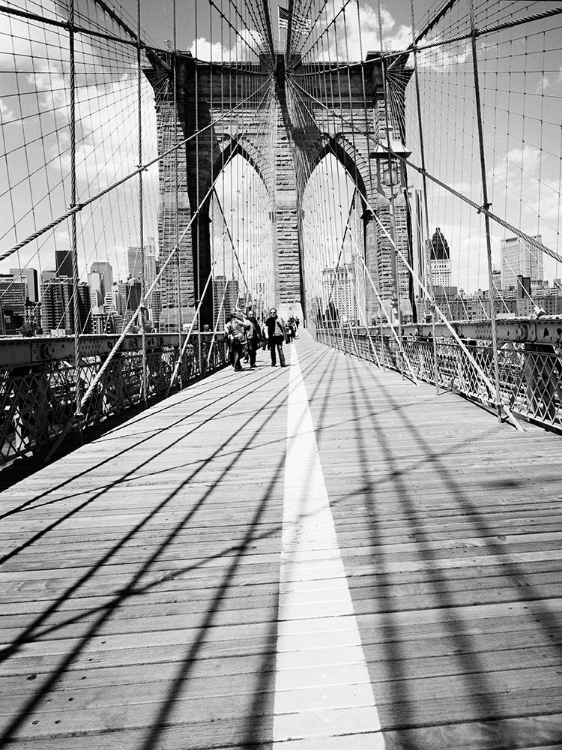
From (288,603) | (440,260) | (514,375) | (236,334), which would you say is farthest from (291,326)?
(288,603)

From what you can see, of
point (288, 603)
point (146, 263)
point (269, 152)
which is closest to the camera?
point (288, 603)

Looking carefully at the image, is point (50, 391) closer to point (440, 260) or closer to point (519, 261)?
point (519, 261)

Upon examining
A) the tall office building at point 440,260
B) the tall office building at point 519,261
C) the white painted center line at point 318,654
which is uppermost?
the tall office building at point 440,260

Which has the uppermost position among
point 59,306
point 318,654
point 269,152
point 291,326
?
point 269,152

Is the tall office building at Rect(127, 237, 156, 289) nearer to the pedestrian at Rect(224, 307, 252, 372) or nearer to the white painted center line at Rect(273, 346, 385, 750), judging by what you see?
the pedestrian at Rect(224, 307, 252, 372)

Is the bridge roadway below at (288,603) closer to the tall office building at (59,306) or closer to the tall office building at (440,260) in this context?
the tall office building at (59,306)

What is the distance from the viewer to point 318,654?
143 cm

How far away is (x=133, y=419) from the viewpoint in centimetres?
539

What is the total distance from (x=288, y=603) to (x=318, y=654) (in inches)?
10.8

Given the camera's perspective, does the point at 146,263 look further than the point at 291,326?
No

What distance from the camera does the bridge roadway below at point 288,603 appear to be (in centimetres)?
119

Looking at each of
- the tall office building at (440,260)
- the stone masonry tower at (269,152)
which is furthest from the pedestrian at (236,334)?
the stone masonry tower at (269,152)

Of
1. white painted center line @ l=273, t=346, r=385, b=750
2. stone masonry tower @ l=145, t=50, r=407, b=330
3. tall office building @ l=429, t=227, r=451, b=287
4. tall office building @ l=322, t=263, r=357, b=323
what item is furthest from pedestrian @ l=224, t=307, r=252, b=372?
stone masonry tower @ l=145, t=50, r=407, b=330

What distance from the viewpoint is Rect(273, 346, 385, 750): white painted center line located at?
3.78 feet
